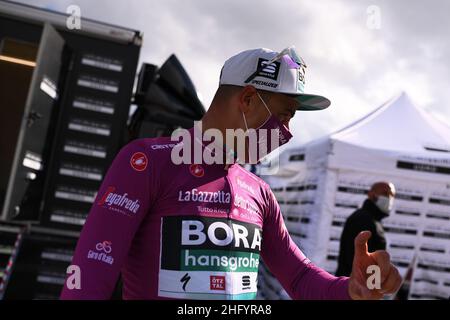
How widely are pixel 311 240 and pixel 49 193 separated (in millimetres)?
3786

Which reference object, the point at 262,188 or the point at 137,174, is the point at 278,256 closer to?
the point at 262,188

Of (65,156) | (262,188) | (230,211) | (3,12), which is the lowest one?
(230,211)

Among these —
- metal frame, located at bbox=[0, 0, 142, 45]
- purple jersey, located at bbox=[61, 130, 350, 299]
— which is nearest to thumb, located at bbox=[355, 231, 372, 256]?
purple jersey, located at bbox=[61, 130, 350, 299]

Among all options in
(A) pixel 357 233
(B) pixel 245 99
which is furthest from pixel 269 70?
(A) pixel 357 233

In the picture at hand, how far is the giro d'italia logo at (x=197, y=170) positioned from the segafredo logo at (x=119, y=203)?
250 mm

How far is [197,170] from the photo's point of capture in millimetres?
1587

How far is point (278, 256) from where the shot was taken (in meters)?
1.83

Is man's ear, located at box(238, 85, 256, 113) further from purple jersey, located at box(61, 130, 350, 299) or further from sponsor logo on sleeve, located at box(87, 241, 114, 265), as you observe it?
sponsor logo on sleeve, located at box(87, 241, 114, 265)

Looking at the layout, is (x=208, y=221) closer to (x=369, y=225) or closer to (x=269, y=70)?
(x=269, y=70)

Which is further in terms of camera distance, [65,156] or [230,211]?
[65,156]

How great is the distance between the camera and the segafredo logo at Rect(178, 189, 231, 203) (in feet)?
4.91

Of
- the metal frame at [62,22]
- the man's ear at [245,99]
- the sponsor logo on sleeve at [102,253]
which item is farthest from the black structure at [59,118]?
the sponsor logo on sleeve at [102,253]
